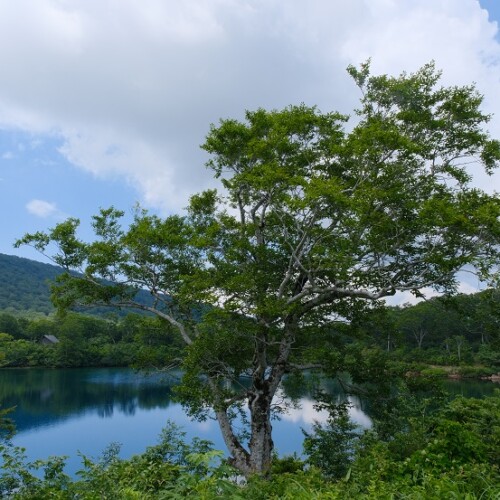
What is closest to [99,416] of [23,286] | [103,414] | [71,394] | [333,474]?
[103,414]

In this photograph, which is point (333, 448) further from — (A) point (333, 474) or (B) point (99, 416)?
(B) point (99, 416)

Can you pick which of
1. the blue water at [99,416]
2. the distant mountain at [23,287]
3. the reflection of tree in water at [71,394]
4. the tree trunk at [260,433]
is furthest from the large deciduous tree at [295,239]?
the distant mountain at [23,287]

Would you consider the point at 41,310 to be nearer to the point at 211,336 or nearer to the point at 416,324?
the point at 416,324

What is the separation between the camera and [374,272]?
1088 centimetres

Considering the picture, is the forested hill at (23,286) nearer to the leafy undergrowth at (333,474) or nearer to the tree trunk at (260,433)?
the tree trunk at (260,433)

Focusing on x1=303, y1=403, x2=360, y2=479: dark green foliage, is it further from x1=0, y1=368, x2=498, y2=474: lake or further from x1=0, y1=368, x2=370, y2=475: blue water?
x1=0, y1=368, x2=370, y2=475: blue water

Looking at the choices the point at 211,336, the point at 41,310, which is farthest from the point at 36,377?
the point at 41,310

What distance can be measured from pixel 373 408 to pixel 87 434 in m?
21.8

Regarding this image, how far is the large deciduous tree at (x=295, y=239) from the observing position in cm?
998

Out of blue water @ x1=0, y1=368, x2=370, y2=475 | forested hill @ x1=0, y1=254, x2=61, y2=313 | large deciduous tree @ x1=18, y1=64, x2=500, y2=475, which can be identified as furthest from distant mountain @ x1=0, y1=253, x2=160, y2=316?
large deciduous tree @ x1=18, y1=64, x2=500, y2=475

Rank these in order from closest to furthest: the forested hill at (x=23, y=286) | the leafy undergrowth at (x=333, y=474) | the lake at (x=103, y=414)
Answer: the leafy undergrowth at (x=333, y=474), the lake at (x=103, y=414), the forested hill at (x=23, y=286)

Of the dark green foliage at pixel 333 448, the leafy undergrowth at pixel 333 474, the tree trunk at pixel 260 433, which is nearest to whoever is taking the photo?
the leafy undergrowth at pixel 333 474

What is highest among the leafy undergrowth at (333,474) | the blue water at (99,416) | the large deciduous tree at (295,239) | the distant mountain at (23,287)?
the distant mountain at (23,287)

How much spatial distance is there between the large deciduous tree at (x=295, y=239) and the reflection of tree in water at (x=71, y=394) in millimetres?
15652
